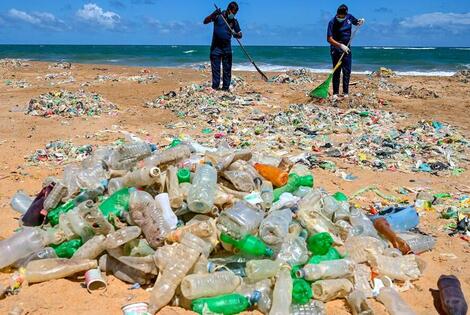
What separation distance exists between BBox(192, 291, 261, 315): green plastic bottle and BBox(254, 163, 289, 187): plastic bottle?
150cm

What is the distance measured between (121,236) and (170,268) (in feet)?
1.62

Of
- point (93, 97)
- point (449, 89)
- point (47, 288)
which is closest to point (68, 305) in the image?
point (47, 288)

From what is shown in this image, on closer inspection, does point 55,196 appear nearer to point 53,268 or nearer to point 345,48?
point 53,268

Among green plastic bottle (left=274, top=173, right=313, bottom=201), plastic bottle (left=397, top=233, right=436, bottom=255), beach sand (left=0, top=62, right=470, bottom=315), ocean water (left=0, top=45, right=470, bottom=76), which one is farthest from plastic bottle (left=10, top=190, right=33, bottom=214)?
ocean water (left=0, top=45, right=470, bottom=76)

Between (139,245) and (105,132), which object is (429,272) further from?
(105,132)

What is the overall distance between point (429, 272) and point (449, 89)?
12314 millimetres

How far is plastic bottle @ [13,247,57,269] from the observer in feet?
11.2

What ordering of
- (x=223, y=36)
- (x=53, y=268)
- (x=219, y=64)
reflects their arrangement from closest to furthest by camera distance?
(x=53, y=268)
(x=223, y=36)
(x=219, y=64)

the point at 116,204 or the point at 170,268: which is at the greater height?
the point at 116,204

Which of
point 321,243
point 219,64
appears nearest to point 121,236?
point 321,243

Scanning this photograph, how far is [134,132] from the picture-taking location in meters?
8.09

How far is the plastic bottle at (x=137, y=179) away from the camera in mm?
3748

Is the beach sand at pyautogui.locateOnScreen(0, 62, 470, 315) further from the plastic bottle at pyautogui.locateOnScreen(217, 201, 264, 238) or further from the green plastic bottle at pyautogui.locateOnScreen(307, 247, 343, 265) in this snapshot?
the plastic bottle at pyautogui.locateOnScreen(217, 201, 264, 238)

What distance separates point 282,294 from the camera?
2955 millimetres
